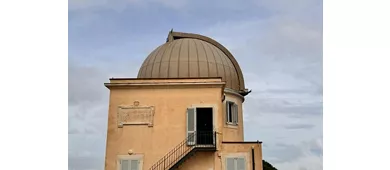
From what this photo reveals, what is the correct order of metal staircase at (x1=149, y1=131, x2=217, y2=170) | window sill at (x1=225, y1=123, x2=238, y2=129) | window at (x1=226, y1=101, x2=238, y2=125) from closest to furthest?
metal staircase at (x1=149, y1=131, x2=217, y2=170) < window sill at (x1=225, y1=123, x2=238, y2=129) < window at (x1=226, y1=101, x2=238, y2=125)

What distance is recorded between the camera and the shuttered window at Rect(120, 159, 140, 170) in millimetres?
18156

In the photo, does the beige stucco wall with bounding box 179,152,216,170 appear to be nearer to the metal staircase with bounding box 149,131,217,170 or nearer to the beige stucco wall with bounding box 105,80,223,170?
the beige stucco wall with bounding box 105,80,223,170

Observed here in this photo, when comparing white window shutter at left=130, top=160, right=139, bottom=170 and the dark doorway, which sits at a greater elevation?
the dark doorway

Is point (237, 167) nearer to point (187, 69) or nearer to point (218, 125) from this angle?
point (218, 125)

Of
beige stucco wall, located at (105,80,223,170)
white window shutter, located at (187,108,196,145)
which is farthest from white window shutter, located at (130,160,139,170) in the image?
white window shutter, located at (187,108,196,145)

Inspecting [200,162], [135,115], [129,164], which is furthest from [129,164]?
[200,162]

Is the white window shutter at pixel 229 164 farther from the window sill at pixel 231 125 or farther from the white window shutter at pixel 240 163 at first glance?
the window sill at pixel 231 125

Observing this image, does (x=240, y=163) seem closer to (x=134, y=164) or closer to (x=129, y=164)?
(x=134, y=164)

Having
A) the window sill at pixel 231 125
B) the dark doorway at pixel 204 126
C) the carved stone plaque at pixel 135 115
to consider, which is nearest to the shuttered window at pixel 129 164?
the carved stone plaque at pixel 135 115

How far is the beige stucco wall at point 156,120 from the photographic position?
60.4ft

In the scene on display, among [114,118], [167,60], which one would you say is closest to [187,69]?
[167,60]

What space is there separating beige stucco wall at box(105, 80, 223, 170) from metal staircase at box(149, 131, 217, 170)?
207mm

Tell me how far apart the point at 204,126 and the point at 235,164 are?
2376 millimetres
